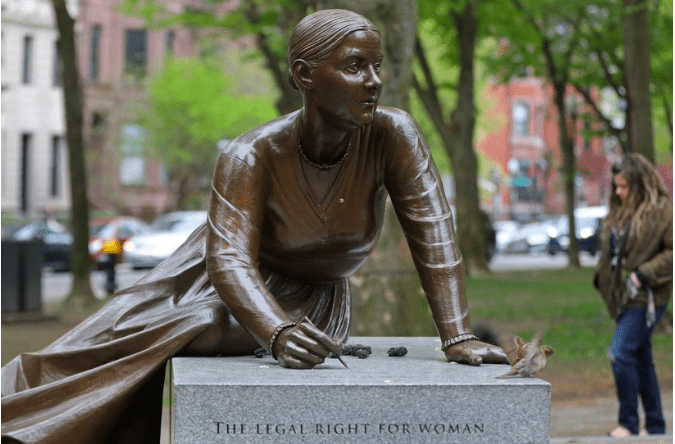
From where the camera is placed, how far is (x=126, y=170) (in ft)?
181

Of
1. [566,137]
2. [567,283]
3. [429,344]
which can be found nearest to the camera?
[429,344]

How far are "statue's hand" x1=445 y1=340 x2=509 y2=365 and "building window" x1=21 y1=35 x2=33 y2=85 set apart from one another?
47416mm

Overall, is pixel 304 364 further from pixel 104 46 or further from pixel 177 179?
pixel 104 46

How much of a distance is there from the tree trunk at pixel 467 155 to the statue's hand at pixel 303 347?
19869mm

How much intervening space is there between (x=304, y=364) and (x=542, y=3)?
19106 mm

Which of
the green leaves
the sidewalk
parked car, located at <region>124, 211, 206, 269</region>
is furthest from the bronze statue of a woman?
the green leaves

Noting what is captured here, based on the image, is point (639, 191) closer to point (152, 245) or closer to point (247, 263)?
point (247, 263)

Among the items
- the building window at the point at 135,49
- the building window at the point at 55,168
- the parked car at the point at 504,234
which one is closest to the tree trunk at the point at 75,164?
the parked car at the point at 504,234

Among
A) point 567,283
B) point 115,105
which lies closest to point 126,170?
point 115,105

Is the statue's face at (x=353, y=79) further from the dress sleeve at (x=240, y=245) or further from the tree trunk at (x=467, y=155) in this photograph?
the tree trunk at (x=467, y=155)

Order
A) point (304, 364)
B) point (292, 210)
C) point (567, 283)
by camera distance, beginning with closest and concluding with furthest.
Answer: point (304, 364) → point (292, 210) → point (567, 283)

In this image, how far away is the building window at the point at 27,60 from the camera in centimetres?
4981

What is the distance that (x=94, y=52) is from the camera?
2189 inches

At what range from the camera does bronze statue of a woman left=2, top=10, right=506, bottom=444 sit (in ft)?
14.9
